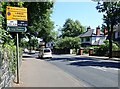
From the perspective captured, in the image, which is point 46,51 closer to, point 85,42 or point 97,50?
point 97,50

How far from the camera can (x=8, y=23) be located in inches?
505

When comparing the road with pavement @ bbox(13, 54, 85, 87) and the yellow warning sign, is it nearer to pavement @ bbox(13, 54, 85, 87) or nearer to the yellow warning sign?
pavement @ bbox(13, 54, 85, 87)

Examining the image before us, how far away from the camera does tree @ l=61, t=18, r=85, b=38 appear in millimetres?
129875

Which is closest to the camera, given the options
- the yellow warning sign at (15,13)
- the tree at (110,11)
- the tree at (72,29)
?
the yellow warning sign at (15,13)

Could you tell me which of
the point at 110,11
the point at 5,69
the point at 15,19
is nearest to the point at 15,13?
the point at 15,19

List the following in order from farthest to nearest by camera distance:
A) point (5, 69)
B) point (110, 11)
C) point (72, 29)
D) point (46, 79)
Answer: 1. point (72, 29)
2. point (110, 11)
3. point (46, 79)
4. point (5, 69)

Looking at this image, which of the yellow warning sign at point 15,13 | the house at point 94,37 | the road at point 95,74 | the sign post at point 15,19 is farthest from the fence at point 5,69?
the house at point 94,37

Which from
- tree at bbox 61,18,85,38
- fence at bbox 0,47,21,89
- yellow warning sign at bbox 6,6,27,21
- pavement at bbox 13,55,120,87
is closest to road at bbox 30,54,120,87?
pavement at bbox 13,55,120,87

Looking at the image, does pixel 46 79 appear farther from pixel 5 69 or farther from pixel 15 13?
pixel 5 69

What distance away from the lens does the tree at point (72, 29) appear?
129875 millimetres

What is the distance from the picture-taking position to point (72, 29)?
130875mm

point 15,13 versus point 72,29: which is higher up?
point 72,29

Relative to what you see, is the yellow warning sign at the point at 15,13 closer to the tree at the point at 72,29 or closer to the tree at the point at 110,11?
the tree at the point at 110,11

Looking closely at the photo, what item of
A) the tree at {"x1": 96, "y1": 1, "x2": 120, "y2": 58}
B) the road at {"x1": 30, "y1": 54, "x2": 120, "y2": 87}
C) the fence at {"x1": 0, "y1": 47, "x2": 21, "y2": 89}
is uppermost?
the tree at {"x1": 96, "y1": 1, "x2": 120, "y2": 58}
